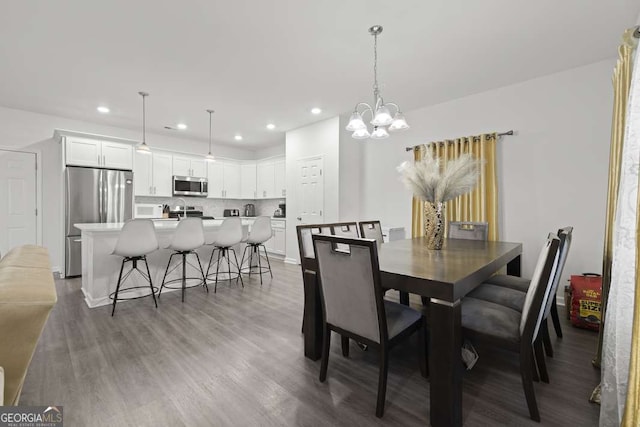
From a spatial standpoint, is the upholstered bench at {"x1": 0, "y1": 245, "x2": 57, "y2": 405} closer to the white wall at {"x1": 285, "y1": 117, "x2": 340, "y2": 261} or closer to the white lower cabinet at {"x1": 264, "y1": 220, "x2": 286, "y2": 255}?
the white wall at {"x1": 285, "y1": 117, "x2": 340, "y2": 261}

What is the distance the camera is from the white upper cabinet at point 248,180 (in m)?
7.09

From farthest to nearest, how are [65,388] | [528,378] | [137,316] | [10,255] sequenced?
[137,316]
[65,388]
[528,378]
[10,255]

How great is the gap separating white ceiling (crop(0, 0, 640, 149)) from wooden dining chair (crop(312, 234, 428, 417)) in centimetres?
192

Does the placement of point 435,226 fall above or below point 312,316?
above

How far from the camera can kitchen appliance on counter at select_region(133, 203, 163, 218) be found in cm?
547

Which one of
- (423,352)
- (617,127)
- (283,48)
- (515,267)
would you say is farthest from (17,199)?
(617,127)

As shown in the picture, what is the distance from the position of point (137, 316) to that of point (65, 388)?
118 centimetres

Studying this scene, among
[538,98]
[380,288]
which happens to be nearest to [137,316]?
[380,288]

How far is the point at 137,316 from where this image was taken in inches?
113

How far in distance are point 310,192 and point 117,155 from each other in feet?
11.0

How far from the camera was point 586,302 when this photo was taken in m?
2.58

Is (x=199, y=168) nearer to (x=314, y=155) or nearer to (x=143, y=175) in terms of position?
(x=143, y=175)

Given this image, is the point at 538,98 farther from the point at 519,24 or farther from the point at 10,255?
the point at 10,255

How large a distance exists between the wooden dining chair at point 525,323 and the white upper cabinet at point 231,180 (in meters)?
6.09
